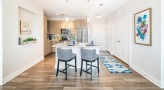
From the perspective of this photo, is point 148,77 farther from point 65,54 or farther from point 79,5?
point 79,5

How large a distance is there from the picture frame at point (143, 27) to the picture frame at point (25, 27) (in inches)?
160

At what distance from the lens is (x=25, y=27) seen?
4.76 meters

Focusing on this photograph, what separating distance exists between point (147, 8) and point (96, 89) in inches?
107

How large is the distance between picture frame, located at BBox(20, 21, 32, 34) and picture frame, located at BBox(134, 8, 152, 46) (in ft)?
13.4

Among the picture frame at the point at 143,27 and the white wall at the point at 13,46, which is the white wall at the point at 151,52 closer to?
the picture frame at the point at 143,27

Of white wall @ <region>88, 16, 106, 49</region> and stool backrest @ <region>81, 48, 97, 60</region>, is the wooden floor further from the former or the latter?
white wall @ <region>88, 16, 106, 49</region>

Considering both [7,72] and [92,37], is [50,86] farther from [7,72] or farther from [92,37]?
[92,37]

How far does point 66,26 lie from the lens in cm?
928

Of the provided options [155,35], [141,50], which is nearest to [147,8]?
[155,35]

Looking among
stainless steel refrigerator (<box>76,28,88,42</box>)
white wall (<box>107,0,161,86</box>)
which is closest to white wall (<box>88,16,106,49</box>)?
stainless steel refrigerator (<box>76,28,88,42</box>)

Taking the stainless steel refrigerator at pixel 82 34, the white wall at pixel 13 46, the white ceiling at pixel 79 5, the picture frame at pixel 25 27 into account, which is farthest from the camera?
the stainless steel refrigerator at pixel 82 34

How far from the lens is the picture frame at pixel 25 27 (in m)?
4.49

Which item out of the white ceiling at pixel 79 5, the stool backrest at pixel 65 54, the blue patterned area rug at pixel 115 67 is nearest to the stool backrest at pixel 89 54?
the stool backrest at pixel 65 54

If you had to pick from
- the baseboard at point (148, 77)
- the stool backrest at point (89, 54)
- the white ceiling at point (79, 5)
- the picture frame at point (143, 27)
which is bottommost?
the baseboard at point (148, 77)
